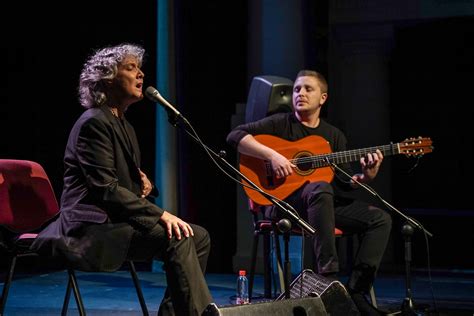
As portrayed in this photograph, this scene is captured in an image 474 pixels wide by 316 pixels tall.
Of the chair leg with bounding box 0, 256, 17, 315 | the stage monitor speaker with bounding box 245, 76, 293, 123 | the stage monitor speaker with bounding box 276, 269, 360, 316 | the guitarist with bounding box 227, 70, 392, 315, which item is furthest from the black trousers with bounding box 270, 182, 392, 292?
the chair leg with bounding box 0, 256, 17, 315

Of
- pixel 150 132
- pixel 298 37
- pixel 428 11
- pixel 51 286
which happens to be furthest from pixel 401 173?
pixel 51 286

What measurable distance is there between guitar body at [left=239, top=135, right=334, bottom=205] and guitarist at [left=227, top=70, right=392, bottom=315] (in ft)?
0.15

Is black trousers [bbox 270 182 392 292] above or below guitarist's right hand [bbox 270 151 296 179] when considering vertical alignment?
below

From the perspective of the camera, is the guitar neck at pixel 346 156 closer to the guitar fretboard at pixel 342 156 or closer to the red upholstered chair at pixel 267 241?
the guitar fretboard at pixel 342 156

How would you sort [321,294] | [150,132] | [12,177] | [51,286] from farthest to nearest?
[150,132] < [51,286] < [12,177] < [321,294]

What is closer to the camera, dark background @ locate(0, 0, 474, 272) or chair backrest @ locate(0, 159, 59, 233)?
chair backrest @ locate(0, 159, 59, 233)

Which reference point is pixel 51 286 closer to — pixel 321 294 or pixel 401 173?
pixel 321 294

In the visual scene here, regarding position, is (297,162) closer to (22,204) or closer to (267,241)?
(267,241)

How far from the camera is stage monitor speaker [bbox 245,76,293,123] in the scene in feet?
14.8

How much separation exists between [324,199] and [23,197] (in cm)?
157

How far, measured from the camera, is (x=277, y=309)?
99.7 inches

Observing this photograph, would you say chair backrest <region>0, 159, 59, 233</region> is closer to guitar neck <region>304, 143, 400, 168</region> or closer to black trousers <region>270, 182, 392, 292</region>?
black trousers <region>270, 182, 392, 292</region>

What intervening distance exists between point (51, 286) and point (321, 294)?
2663 mm

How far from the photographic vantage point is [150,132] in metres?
6.21
